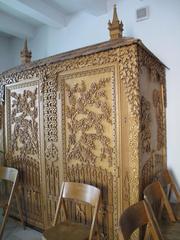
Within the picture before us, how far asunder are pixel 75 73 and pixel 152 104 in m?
0.77

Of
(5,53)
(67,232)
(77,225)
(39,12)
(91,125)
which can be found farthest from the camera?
(5,53)

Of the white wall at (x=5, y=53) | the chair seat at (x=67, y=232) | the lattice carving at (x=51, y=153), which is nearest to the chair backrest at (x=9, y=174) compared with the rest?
the lattice carving at (x=51, y=153)

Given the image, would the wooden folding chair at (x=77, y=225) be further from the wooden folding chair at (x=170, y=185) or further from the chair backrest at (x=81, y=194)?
the wooden folding chair at (x=170, y=185)

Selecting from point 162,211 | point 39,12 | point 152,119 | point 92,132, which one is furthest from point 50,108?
point 162,211

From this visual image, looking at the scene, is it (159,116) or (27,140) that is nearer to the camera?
(159,116)

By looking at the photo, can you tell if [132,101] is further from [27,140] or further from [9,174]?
[9,174]

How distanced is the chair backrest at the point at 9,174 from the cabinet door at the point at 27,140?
158 millimetres

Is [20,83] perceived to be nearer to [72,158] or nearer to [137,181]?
[72,158]

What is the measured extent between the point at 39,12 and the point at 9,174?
189 cm

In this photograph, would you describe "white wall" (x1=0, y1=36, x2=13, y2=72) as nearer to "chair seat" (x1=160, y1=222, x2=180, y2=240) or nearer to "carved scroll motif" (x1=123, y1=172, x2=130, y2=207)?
"carved scroll motif" (x1=123, y1=172, x2=130, y2=207)

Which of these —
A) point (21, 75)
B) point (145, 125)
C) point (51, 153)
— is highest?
point (21, 75)

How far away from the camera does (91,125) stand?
193 centimetres

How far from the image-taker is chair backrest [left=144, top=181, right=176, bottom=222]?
1639 mm

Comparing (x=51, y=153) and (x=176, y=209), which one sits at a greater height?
(x=51, y=153)
